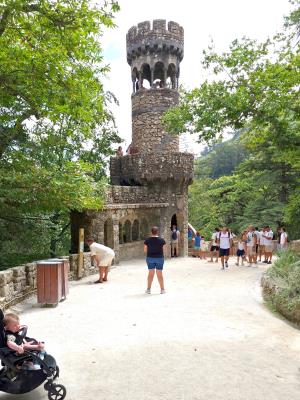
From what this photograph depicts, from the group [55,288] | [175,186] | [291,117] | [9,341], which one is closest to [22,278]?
[55,288]

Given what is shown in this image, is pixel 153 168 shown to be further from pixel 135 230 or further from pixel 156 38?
pixel 156 38

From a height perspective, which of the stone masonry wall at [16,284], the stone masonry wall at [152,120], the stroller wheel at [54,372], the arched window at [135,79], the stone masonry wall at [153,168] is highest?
the arched window at [135,79]

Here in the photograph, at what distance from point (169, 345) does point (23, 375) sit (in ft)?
7.72

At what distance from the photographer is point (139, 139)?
21953 mm

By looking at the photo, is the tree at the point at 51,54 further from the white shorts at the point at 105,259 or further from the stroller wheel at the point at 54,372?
the stroller wheel at the point at 54,372

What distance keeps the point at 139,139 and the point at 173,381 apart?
1841cm

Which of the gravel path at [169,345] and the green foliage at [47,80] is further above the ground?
the green foliage at [47,80]

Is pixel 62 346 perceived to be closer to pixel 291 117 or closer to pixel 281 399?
pixel 281 399

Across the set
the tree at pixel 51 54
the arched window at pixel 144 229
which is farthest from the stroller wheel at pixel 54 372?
the arched window at pixel 144 229

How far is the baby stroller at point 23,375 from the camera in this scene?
3914 mm

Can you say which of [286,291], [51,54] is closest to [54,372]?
[286,291]

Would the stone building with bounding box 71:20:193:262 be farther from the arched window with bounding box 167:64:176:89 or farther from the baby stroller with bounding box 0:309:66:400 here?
the baby stroller with bounding box 0:309:66:400

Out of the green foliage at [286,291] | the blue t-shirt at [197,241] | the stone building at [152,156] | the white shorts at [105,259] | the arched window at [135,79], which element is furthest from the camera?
the arched window at [135,79]

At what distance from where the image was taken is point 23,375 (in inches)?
154
